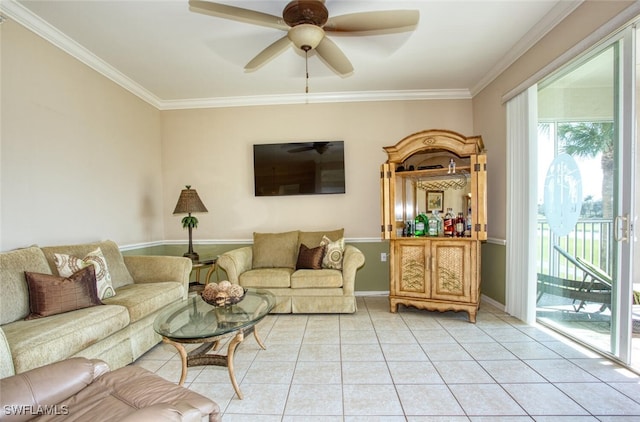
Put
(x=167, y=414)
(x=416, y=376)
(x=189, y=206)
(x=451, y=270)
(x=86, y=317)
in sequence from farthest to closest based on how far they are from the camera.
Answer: (x=189, y=206), (x=451, y=270), (x=416, y=376), (x=86, y=317), (x=167, y=414)

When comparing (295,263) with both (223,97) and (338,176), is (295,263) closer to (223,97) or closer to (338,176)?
(338,176)

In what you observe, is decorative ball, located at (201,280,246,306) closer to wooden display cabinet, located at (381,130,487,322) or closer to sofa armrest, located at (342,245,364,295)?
sofa armrest, located at (342,245,364,295)

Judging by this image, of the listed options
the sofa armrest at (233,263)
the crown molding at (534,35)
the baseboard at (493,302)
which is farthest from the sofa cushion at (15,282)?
the crown molding at (534,35)

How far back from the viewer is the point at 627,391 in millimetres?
1912

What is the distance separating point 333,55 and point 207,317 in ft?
7.29

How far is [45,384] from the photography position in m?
1.24

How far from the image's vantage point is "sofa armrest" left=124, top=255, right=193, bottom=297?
312cm

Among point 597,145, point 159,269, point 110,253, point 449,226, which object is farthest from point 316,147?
point 597,145

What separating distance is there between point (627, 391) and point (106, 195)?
15.6ft

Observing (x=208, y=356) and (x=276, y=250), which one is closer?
(x=208, y=356)

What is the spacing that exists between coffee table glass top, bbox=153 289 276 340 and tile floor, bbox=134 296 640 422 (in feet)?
1.47

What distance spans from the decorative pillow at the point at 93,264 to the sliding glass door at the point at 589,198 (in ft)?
13.0

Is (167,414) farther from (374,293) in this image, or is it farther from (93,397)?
(374,293)

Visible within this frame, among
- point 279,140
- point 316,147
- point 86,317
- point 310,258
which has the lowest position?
point 86,317
